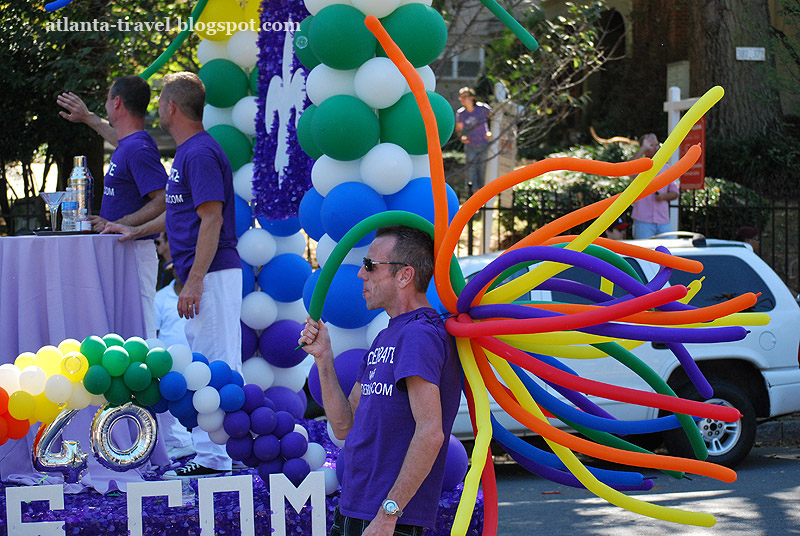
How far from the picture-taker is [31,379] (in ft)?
13.9

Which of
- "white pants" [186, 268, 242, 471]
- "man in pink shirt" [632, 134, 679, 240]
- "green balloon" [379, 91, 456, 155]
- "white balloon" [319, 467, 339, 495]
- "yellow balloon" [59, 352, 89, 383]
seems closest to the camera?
"yellow balloon" [59, 352, 89, 383]

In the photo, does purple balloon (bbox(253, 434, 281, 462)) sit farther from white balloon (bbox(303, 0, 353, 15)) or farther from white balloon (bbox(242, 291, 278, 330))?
white balloon (bbox(303, 0, 353, 15))

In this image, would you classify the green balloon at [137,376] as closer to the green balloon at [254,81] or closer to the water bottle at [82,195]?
the water bottle at [82,195]

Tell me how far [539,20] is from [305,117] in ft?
23.5

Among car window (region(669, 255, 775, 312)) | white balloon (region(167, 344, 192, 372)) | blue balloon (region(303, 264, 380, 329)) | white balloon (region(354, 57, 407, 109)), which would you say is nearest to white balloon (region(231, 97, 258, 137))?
white balloon (region(354, 57, 407, 109))

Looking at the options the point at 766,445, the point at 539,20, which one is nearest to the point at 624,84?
the point at 539,20

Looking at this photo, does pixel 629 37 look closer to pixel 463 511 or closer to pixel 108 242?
pixel 108 242

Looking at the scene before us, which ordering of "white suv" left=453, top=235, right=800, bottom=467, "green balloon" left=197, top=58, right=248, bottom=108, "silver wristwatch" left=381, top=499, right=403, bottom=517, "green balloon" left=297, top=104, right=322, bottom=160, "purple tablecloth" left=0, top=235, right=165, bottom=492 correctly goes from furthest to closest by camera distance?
"white suv" left=453, top=235, right=800, bottom=467 → "green balloon" left=197, top=58, right=248, bottom=108 → "green balloon" left=297, top=104, right=322, bottom=160 → "purple tablecloth" left=0, top=235, right=165, bottom=492 → "silver wristwatch" left=381, top=499, right=403, bottom=517

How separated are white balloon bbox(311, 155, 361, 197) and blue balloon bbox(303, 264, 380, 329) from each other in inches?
17.1

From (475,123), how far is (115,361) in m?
7.79

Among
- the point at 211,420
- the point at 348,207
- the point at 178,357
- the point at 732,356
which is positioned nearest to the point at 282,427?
the point at 211,420

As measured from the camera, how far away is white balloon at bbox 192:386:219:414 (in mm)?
4484

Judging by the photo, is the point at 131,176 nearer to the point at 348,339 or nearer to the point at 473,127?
the point at 348,339

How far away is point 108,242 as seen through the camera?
518 centimetres
